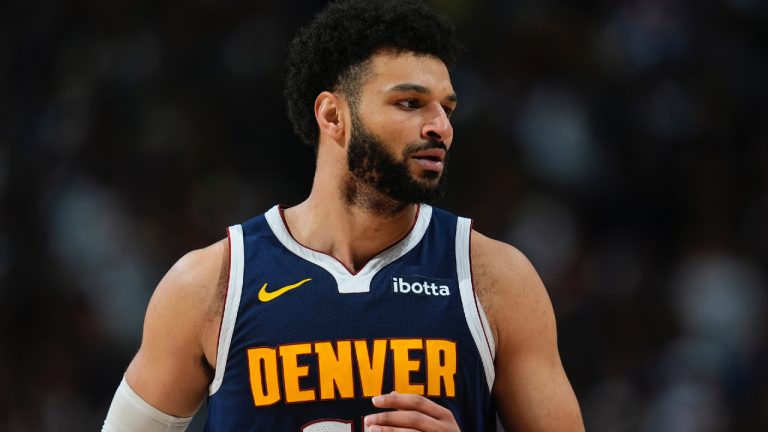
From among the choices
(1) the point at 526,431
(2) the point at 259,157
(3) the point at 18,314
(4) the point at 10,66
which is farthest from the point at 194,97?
(1) the point at 526,431

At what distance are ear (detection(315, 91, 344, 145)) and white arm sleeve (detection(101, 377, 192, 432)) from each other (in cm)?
99

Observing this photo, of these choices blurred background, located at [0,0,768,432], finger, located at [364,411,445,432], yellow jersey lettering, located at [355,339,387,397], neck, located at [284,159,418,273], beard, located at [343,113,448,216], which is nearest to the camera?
finger, located at [364,411,445,432]

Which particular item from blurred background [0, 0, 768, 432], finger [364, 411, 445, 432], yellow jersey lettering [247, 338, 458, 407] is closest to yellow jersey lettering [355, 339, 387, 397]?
yellow jersey lettering [247, 338, 458, 407]

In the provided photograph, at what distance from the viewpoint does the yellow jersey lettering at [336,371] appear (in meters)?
3.13

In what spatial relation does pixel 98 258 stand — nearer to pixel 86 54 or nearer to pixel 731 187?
pixel 86 54

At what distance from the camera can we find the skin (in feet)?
10.6

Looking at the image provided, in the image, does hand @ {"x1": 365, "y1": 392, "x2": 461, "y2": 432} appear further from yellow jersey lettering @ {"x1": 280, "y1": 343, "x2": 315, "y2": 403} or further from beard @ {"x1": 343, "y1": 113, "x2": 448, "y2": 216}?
beard @ {"x1": 343, "y1": 113, "x2": 448, "y2": 216}

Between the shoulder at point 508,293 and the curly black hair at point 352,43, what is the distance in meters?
0.62

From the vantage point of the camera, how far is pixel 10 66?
7.39 metres

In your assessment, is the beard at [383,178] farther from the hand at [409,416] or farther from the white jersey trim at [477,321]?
the hand at [409,416]

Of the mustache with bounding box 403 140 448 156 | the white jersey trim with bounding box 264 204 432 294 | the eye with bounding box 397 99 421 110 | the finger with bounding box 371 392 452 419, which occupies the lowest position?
the finger with bounding box 371 392 452 419

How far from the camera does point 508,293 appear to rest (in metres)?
3.26

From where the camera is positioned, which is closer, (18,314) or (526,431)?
(526,431)

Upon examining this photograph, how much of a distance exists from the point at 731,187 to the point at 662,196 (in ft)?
1.48
